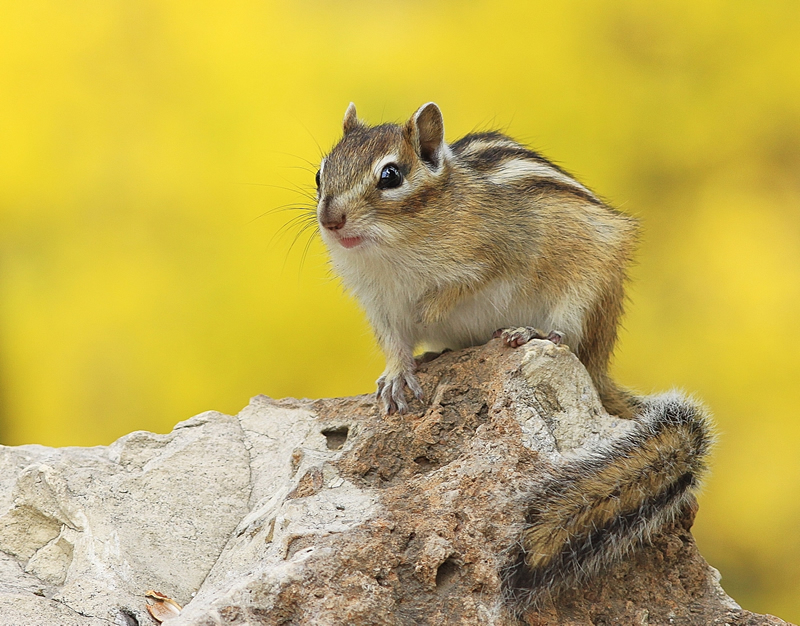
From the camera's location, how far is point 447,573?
2.00m

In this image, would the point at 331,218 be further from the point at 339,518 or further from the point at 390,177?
the point at 339,518

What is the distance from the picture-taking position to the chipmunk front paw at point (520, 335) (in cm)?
256

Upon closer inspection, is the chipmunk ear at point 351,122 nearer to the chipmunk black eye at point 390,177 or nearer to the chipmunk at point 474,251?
the chipmunk at point 474,251

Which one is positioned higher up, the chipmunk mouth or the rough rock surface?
the chipmunk mouth

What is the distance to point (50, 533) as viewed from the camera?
2.51 metres

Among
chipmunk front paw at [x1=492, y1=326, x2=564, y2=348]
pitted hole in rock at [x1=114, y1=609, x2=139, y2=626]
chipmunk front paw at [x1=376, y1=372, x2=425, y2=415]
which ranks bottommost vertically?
pitted hole in rock at [x1=114, y1=609, x2=139, y2=626]

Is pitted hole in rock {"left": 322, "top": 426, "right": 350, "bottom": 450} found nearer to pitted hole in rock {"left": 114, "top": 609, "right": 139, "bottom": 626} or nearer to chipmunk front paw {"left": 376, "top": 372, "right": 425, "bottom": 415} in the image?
chipmunk front paw {"left": 376, "top": 372, "right": 425, "bottom": 415}

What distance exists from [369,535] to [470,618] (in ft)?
0.93

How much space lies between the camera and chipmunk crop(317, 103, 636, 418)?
267 centimetres

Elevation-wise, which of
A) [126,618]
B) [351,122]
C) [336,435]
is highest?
[351,122]

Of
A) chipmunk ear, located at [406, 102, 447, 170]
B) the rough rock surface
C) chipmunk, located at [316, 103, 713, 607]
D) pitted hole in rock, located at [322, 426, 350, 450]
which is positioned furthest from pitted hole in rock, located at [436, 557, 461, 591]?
chipmunk ear, located at [406, 102, 447, 170]

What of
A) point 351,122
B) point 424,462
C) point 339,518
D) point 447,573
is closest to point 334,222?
point 351,122

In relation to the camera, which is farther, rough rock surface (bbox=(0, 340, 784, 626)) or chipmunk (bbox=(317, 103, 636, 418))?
chipmunk (bbox=(317, 103, 636, 418))

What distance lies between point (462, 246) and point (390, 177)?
1.02 ft
